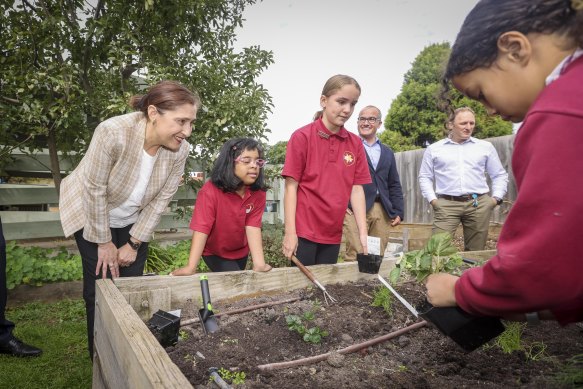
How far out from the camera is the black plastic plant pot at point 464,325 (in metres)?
1.13

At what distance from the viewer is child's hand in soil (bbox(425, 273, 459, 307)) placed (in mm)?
1042

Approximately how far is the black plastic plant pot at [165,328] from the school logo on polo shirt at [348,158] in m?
1.94

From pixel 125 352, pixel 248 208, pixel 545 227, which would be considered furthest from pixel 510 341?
pixel 248 208

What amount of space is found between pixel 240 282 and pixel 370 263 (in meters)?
0.91

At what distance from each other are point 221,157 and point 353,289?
4.42 feet

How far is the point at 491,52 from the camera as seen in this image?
35.7 inches

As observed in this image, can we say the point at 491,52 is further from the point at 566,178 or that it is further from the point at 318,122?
the point at 318,122

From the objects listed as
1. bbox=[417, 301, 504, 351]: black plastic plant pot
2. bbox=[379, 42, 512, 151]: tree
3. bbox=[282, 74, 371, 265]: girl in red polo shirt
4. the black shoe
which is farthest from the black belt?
bbox=[379, 42, 512, 151]: tree

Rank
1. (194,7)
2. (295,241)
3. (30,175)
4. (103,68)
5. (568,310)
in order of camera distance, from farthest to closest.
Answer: (30,175) → (103,68) → (194,7) → (295,241) → (568,310)

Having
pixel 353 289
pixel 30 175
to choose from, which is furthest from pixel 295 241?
pixel 30 175

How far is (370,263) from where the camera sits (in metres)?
2.82

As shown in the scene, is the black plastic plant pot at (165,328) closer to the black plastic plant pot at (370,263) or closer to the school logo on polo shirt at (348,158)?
the black plastic plant pot at (370,263)

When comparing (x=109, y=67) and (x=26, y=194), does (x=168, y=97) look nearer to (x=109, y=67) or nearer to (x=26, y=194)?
(x=109, y=67)

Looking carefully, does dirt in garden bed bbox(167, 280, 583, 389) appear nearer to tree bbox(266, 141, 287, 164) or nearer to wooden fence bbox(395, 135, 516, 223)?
wooden fence bbox(395, 135, 516, 223)
